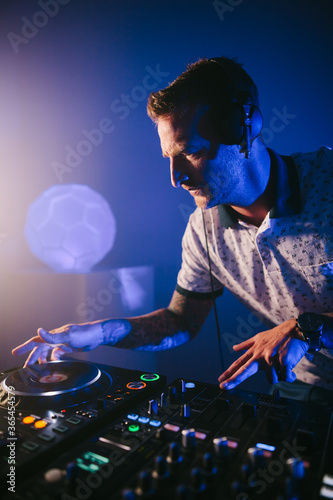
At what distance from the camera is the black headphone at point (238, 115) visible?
999 mm

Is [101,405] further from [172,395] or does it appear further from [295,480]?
[295,480]

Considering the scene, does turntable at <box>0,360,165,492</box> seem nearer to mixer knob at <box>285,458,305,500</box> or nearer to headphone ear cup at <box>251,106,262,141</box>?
mixer knob at <box>285,458,305,500</box>

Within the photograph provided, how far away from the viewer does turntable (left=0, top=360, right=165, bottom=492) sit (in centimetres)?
57

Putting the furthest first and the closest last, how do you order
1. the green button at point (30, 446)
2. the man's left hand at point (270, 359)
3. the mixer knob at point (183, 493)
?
1. the man's left hand at point (270, 359)
2. the green button at point (30, 446)
3. the mixer knob at point (183, 493)

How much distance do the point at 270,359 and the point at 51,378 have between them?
57cm

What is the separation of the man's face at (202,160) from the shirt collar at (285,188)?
110 mm

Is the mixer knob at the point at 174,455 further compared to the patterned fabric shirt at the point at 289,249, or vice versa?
the patterned fabric shirt at the point at 289,249

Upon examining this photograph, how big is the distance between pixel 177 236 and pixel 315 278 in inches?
35.4

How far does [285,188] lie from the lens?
1.16 meters

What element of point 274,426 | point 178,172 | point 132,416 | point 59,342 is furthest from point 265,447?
point 178,172

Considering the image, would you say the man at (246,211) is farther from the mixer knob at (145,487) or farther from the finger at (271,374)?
the mixer knob at (145,487)

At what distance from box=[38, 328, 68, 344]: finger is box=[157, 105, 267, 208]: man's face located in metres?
0.61

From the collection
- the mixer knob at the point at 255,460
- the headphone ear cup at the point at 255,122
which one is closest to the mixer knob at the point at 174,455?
the mixer knob at the point at 255,460

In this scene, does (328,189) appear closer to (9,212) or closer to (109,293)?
(109,293)
